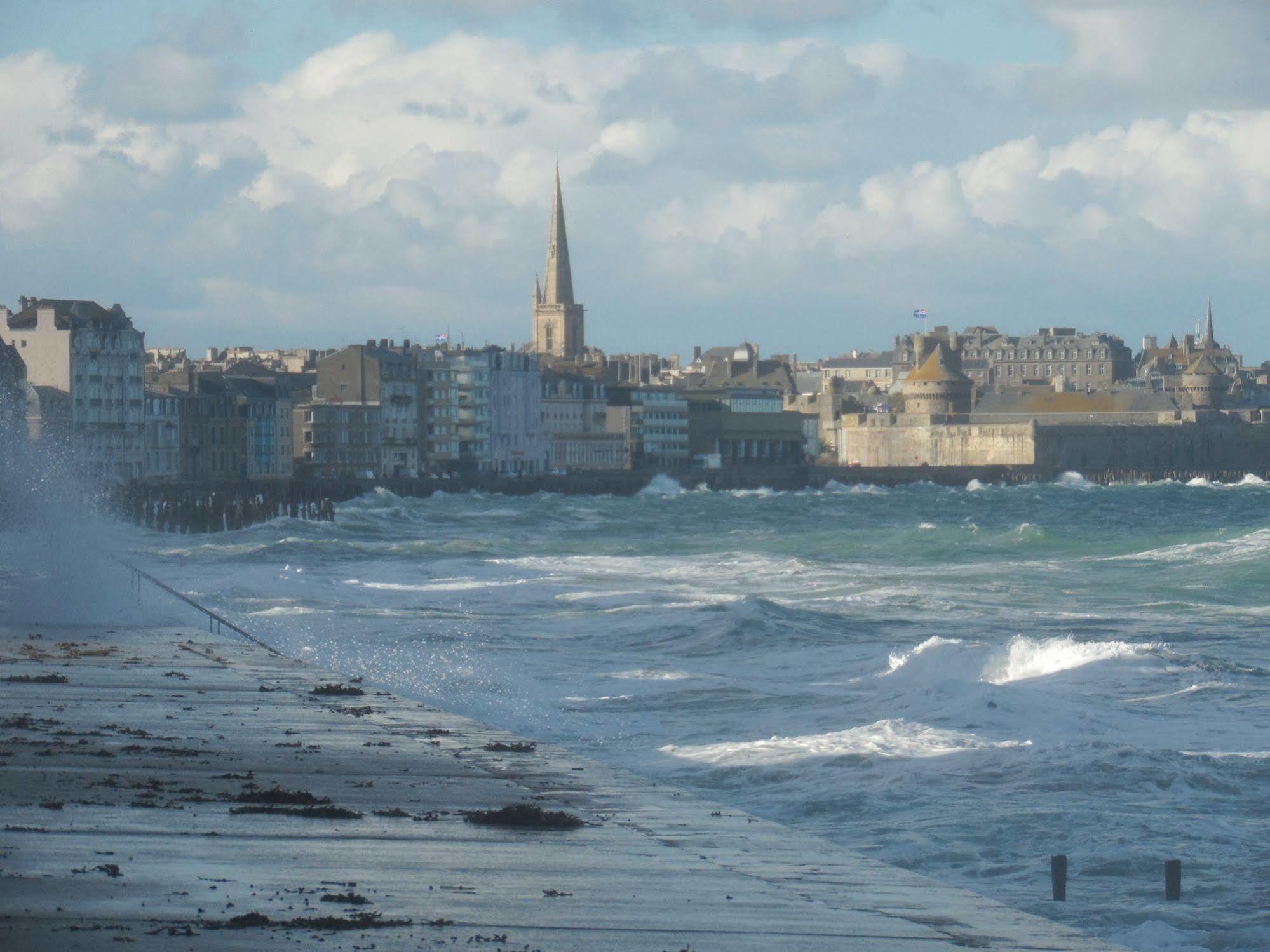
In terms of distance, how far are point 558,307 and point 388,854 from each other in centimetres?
16905

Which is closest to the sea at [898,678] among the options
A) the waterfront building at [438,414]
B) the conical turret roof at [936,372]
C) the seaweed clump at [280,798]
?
the seaweed clump at [280,798]

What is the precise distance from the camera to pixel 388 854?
387 inches

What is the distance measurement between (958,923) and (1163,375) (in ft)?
526

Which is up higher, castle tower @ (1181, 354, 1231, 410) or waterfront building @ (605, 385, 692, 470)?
castle tower @ (1181, 354, 1231, 410)

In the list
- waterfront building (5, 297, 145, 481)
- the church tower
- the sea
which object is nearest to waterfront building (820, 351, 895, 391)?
the church tower

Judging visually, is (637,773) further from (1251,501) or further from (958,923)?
(1251,501)

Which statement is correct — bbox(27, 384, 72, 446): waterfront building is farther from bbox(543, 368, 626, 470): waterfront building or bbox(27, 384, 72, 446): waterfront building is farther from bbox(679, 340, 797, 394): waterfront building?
bbox(679, 340, 797, 394): waterfront building

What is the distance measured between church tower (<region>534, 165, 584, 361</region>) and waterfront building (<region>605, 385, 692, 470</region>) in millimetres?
47280

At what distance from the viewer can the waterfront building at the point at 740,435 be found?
128875 millimetres

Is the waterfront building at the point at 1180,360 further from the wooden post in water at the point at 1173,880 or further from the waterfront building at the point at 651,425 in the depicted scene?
the wooden post in water at the point at 1173,880

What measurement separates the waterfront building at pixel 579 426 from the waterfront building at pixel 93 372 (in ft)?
137

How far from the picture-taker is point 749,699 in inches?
718

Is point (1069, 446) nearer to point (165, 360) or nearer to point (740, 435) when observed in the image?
point (740, 435)

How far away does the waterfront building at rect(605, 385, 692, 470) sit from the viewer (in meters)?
125
